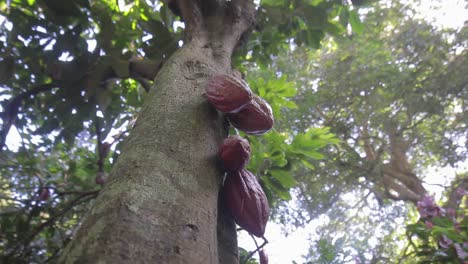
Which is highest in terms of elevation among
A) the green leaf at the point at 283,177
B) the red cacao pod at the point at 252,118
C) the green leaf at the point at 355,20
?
the green leaf at the point at 355,20

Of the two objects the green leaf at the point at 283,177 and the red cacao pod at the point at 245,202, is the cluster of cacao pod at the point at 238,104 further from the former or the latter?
the green leaf at the point at 283,177

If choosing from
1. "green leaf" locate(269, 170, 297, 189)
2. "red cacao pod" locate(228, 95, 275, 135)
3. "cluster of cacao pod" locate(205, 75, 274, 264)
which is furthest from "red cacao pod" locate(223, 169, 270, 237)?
"green leaf" locate(269, 170, 297, 189)

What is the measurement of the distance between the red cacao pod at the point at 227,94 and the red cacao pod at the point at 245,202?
0.65ft

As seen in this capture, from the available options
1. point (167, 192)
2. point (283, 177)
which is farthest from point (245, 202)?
point (283, 177)

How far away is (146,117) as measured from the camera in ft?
3.64

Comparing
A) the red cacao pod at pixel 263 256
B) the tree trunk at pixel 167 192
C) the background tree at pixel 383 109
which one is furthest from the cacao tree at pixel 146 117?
the background tree at pixel 383 109

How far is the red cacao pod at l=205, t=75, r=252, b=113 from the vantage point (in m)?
1.13

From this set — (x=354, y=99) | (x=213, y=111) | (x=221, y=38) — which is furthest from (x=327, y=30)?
(x=354, y=99)

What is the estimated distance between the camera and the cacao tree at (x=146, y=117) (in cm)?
75

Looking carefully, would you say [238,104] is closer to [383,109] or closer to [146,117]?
[146,117]

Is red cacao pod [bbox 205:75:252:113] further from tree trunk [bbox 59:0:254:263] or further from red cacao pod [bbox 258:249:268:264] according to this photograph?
red cacao pod [bbox 258:249:268:264]

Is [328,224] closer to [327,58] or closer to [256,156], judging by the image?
[327,58]

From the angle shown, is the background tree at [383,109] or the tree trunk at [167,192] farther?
the background tree at [383,109]

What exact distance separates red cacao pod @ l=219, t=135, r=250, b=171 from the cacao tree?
0.03m
